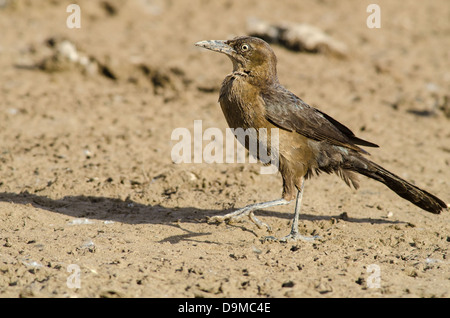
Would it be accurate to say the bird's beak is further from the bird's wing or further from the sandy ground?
the sandy ground

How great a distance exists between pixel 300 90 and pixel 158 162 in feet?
12.2

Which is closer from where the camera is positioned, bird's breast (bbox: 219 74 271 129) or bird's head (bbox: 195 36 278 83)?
bird's breast (bbox: 219 74 271 129)

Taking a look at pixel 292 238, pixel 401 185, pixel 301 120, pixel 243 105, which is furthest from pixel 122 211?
pixel 401 185

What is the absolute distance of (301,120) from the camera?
5.88 meters

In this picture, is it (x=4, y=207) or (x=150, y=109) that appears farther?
(x=150, y=109)

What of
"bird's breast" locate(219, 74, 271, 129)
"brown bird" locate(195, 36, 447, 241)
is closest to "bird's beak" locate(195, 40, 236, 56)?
"brown bird" locate(195, 36, 447, 241)

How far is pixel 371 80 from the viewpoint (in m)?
10.8

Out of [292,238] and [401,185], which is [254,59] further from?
[401,185]

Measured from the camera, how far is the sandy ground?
15.6 feet

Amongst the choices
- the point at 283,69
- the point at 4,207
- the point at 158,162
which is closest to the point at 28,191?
the point at 4,207

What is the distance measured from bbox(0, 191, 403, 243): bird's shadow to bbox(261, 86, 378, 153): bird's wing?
3.10 ft

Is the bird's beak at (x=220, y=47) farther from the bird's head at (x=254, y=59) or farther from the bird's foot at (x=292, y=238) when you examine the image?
the bird's foot at (x=292, y=238)
